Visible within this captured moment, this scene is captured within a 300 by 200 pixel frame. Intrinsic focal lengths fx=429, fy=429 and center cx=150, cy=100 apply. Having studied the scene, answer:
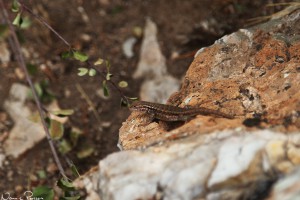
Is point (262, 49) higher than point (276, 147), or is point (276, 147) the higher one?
point (262, 49)

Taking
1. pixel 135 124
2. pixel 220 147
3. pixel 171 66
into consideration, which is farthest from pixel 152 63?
pixel 220 147

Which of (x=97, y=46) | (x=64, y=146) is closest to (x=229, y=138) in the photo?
(x=64, y=146)

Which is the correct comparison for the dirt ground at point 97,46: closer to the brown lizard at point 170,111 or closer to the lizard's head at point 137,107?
the lizard's head at point 137,107

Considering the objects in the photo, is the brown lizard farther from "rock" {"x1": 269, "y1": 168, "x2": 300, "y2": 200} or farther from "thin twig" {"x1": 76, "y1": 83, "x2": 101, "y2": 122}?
"thin twig" {"x1": 76, "y1": 83, "x2": 101, "y2": 122}

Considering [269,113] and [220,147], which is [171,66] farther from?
[220,147]

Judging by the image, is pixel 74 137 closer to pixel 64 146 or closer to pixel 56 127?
pixel 64 146

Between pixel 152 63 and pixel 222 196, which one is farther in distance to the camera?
pixel 152 63

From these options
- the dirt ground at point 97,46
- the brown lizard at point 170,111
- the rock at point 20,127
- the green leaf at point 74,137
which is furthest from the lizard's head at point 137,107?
the rock at point 20,127
